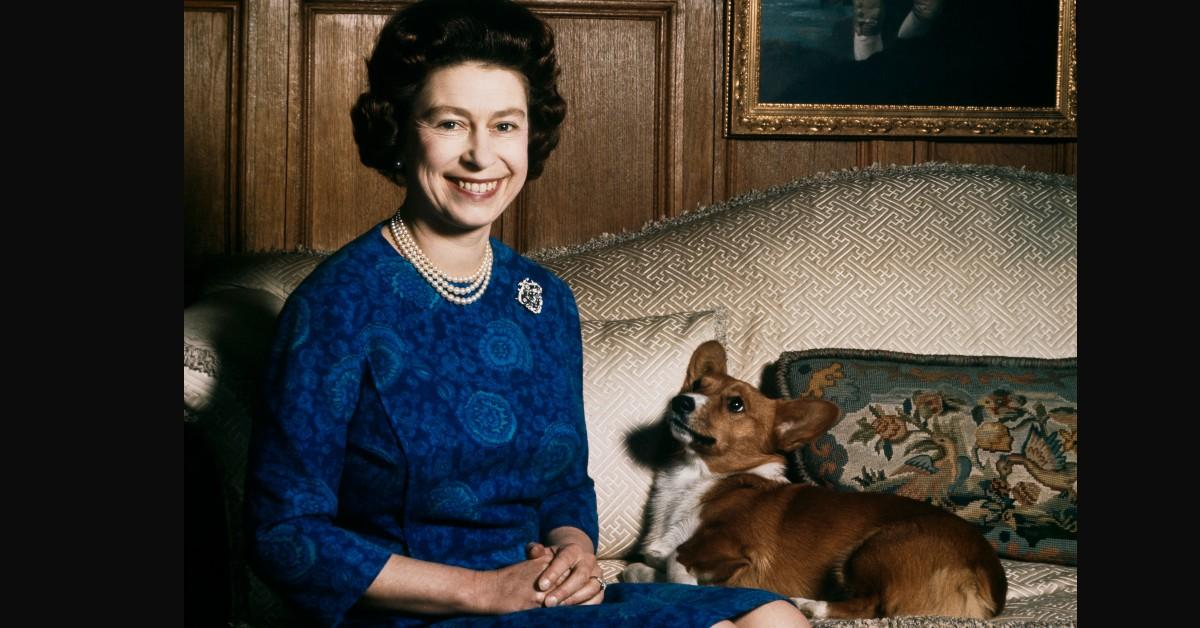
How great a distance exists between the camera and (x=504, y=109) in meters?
1.67

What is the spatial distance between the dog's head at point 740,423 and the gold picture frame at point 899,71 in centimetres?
123

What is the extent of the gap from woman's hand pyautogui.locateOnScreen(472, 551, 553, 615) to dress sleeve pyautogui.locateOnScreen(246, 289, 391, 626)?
13 centimetres

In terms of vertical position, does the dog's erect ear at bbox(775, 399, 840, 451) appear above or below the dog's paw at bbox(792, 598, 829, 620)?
above

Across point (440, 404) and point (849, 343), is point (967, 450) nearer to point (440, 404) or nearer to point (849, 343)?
point (849, 343)

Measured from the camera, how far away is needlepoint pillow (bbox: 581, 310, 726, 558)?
2352 millimetres

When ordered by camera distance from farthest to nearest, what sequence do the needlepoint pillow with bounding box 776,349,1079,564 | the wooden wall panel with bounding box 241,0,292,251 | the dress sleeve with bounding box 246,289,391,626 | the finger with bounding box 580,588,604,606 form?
the wooden wall panel with bounding box 241,0,292,251
the needlepoint pillow with bounding box 776,349,1079,564
the finger with bounding box 580,588,604,606
the dress sleeve with bounding box 246,289,391,626

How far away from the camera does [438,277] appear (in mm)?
1648

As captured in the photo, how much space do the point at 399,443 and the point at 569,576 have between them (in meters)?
0.30

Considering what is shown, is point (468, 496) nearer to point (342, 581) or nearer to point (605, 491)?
point (342, 581)

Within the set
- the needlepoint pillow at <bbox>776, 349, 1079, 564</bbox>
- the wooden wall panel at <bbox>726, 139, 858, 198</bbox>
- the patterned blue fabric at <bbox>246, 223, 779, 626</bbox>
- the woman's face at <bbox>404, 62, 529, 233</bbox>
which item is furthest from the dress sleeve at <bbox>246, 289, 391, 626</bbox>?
the wooden wall panel at <bbox>726, 139, 858, 198</bbox>

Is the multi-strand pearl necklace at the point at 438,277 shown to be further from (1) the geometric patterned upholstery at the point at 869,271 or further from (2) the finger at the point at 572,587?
(1) the geometric patterned upholstery at the point at 869,271

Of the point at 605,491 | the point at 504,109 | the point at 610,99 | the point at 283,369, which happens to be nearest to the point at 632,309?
the point at 605,491

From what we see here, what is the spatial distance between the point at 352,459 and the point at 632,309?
1247 millimetres

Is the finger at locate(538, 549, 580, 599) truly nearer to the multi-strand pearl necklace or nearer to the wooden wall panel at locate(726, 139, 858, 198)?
the multi-strand pearl necklace
